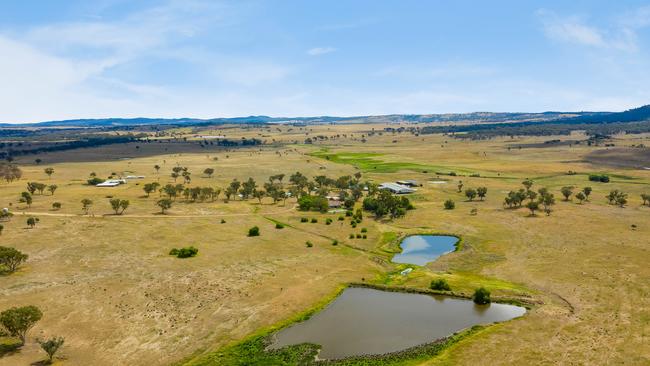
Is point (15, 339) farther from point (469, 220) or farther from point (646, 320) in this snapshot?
point (469, 220)

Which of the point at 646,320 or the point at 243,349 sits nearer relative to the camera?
the point at 243,349

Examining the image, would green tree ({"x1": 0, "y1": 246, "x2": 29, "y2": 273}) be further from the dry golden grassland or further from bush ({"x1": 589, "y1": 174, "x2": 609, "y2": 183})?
bush ({"x1": 589, "y1": 174, "x2": 609, "y2": 183})

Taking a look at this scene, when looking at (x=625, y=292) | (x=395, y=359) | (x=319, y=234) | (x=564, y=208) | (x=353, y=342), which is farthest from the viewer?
(x=564, y=208)

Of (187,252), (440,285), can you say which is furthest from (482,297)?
(187,252)

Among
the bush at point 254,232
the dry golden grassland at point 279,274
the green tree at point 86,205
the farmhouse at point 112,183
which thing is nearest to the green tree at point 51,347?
the dry golden grassland at point 279,274

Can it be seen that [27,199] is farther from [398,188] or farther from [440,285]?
[398,188]

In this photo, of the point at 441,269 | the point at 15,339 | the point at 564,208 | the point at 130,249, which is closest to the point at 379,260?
the point at 441,269

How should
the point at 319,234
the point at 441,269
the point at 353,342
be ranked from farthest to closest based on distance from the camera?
1. the point at 319,234
2. the point at 441,269
3. the point at 353,342
